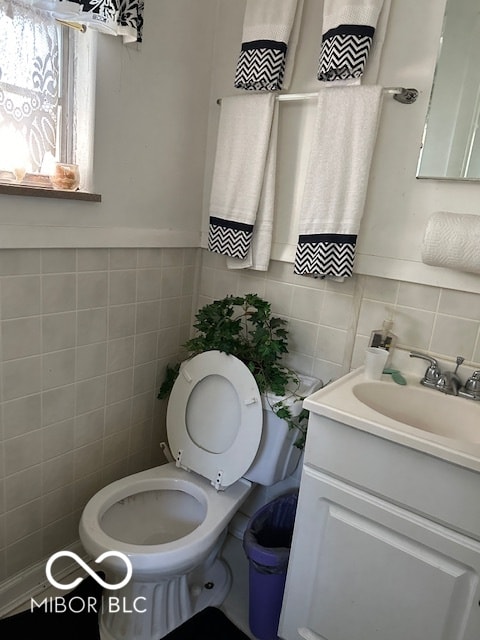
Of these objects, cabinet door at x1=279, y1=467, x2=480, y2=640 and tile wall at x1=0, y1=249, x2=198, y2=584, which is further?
tile wall at x1=0, y1=249, x2=198, y2=584

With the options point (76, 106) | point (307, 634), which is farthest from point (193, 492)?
point (76, 106)

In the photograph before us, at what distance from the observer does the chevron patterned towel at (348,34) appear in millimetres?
1188

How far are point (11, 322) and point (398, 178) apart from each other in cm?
120

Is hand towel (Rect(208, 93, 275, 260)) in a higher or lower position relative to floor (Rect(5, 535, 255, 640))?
higher

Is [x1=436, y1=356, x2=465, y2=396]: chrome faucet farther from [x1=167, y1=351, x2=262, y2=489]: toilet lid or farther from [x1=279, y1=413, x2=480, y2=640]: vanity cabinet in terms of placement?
[x1=167, y1=351, x2=262, y2=489]: toilet lid

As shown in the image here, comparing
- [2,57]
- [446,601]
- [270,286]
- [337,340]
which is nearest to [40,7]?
[2,57]

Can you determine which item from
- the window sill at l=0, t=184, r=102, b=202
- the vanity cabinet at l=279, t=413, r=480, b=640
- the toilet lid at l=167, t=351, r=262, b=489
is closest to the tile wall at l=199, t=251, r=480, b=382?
the toilet lid at l=167, t=351, r=262, b=489

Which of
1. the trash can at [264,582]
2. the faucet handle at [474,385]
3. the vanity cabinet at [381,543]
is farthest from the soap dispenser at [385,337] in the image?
the trash can at [264,582]

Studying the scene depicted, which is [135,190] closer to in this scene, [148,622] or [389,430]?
[389,430]

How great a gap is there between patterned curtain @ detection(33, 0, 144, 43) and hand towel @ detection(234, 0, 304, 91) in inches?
13.5

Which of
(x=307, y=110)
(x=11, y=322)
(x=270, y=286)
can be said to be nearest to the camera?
(x=11, y=322)

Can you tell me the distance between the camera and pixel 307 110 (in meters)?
1.40

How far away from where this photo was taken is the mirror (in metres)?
1.15

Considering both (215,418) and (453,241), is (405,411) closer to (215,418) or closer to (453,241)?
(453,241)
